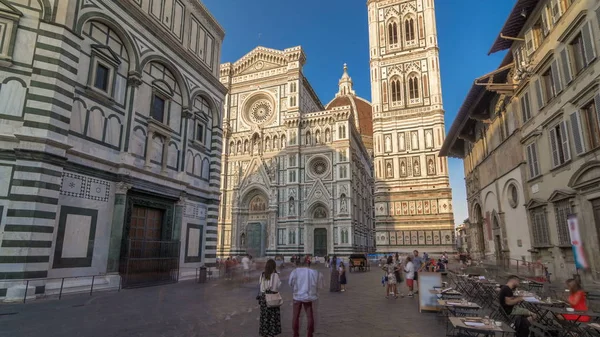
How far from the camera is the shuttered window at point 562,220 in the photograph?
508 inches

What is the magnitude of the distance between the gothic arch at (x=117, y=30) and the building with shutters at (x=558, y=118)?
657 inches

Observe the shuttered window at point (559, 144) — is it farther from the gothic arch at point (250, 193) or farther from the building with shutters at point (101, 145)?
the gothic arch at point (250, 193)

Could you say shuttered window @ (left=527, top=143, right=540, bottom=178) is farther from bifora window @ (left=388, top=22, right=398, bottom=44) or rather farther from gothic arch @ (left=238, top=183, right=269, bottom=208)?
bifora window @ (left=388, top=22, right=398, bottom=44)

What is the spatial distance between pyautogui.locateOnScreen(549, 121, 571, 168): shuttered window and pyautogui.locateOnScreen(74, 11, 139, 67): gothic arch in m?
17.1

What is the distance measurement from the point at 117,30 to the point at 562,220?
18956 millimetres

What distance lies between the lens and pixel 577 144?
39.8 feet

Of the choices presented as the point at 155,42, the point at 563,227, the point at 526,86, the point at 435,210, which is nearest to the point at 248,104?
the point at 435,210

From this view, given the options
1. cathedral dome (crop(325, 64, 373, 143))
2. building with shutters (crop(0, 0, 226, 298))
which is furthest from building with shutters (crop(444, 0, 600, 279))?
cathedral dome (crop(325, 64, 373, 143))

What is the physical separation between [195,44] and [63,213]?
38.6ft

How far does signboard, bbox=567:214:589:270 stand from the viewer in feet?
39.3

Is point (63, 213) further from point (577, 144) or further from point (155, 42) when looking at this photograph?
point (577, 144)

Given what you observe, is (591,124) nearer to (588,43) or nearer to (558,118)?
(558,118)

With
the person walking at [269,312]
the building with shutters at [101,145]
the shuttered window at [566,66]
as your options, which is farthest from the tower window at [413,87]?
the person walking at [269,312]

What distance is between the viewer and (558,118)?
43.9 ft
